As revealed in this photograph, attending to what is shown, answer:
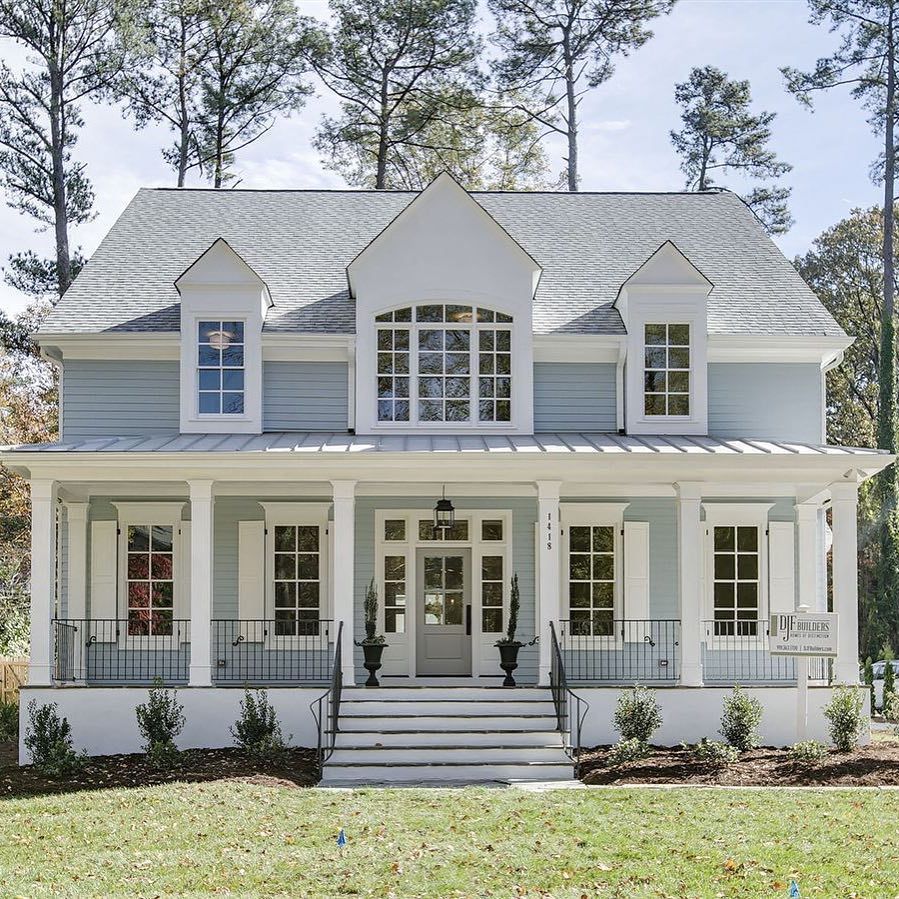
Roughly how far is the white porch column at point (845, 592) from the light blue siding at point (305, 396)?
7.50m

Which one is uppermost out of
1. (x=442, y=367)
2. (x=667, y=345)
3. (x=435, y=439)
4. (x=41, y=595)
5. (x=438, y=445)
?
(x=667, y=345)

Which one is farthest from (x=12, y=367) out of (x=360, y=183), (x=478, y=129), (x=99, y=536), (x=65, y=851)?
(x=65, y=851)

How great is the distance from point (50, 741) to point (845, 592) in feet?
34.1

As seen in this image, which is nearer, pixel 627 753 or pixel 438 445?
pixel 627 753

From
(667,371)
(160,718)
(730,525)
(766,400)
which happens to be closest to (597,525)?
(730,525)

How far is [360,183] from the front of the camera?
36.2 meters

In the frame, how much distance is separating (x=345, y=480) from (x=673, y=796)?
6.40 metres

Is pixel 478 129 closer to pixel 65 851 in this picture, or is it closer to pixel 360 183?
pixel 360 183

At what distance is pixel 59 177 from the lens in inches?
1156

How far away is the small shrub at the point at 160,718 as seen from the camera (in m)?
15.8

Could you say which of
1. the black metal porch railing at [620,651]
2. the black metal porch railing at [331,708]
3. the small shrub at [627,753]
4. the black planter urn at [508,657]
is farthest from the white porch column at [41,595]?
the black metal porch railing at [620,651]

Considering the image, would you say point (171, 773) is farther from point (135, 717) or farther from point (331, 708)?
point (331, 708)

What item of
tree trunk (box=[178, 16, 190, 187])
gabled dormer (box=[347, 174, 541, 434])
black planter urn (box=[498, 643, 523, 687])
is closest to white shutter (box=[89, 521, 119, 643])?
gabled dormer (box=[347, 174, 541, 434])

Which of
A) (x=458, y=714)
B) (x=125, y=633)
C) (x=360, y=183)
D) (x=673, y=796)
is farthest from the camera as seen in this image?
(x=360, y=183)
